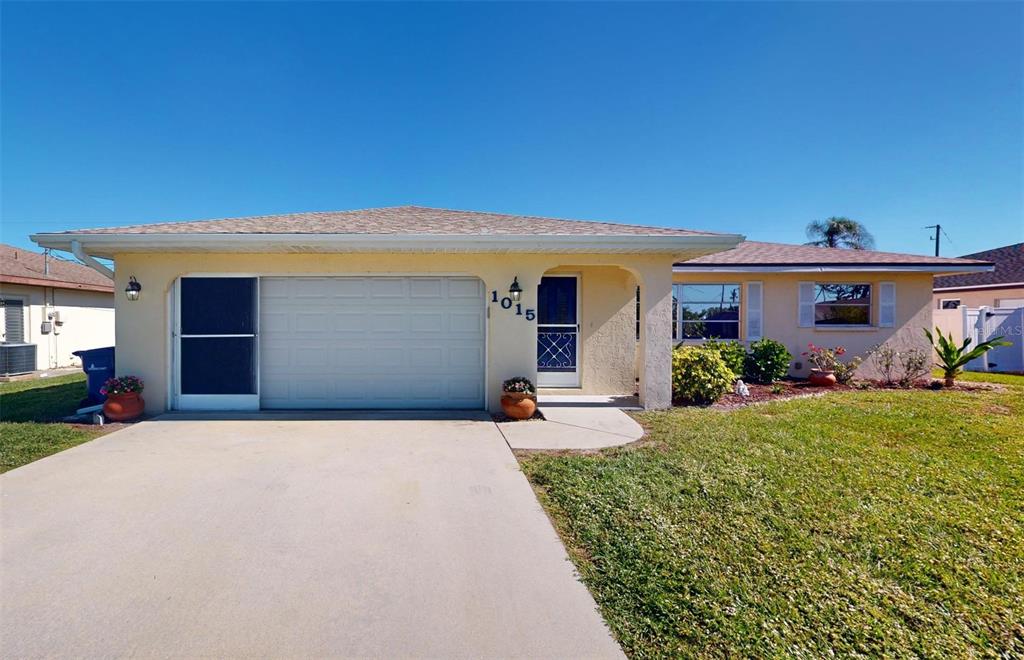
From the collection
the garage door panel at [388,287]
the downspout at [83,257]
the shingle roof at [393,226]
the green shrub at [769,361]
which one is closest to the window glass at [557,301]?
the shingle roof at [393,226]

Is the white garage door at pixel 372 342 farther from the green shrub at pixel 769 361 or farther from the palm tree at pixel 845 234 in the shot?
the palm tree at pixel 845 234

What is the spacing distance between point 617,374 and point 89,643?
7.73 metres

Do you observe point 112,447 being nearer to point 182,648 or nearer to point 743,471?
point 182,648

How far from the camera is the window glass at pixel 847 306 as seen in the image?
1066 cm

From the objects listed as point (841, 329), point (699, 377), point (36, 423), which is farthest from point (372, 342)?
point (841, 329)

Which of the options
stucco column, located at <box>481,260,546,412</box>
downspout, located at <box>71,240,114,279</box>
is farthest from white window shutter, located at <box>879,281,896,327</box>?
downspout, located at <box>71,240,114,279</box>

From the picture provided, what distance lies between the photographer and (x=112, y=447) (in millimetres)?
5125

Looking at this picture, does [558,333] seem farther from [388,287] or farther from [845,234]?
[845,234]

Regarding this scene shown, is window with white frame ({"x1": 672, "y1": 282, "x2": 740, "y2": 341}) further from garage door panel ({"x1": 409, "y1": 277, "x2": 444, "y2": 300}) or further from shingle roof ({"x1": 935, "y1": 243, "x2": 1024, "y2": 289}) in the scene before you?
shingle roof ({"x1": 935, "y1": 243, "x2": 1024, "y2": 289})

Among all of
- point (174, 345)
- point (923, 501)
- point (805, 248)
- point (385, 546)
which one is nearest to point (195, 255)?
point (174, 345)

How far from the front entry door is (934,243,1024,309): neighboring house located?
1606 cm

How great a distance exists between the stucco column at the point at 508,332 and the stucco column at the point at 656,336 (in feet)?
5.98

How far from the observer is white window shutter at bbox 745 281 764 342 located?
34.2 feet

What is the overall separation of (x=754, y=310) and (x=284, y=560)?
428 inches
